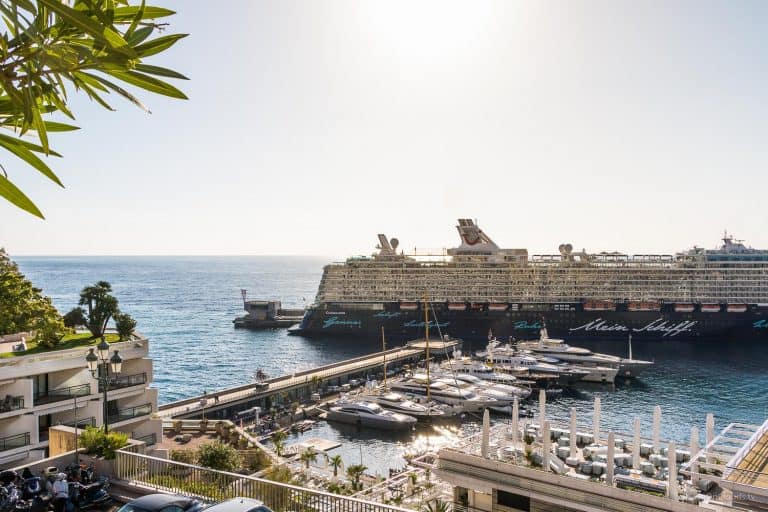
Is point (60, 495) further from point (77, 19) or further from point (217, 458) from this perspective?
point (77, 19)

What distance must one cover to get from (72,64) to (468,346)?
61.6 metres

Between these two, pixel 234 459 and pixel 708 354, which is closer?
pixel 234 459

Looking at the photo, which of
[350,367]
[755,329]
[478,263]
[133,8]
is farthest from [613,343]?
[133,8]

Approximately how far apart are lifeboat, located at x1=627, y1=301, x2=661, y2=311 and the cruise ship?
4.0 inches

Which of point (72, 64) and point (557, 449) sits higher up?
point (72, 64)

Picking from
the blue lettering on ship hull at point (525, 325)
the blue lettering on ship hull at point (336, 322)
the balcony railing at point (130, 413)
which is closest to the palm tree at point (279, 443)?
the balcony railing at point (130, 413)

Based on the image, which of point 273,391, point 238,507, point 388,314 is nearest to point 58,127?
point 238,507

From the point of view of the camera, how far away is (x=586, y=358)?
48219mm

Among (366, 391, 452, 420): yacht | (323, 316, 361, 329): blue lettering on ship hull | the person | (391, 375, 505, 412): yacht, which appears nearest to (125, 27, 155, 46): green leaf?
the person

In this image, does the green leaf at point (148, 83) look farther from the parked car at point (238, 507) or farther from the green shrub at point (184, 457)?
the green shrub at point (184, 457)

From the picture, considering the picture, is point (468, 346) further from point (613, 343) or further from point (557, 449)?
point (557, 449)

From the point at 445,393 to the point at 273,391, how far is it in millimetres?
10474

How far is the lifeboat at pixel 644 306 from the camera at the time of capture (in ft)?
207

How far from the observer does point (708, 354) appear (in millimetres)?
54531
